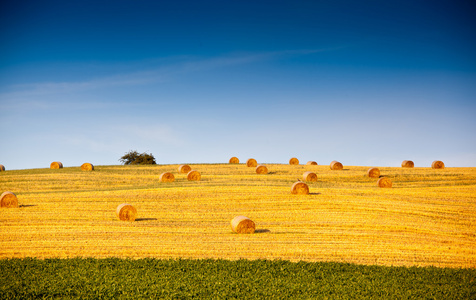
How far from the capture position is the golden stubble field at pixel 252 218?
52.6ft

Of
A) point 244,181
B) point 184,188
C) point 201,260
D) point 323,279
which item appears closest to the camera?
point 323,279

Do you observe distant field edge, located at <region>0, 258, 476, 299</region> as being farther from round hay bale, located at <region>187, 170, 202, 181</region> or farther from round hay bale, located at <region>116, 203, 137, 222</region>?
round hay bale, located at <region>187, 170, 202, 181</region>

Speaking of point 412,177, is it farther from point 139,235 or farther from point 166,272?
point 166,272

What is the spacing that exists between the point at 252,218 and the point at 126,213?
6.79m

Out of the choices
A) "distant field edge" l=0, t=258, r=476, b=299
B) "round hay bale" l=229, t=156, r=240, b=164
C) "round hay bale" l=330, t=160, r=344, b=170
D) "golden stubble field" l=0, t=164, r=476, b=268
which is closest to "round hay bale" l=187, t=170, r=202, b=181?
"golden stubble field" l=0, t=164, r=476, b=268

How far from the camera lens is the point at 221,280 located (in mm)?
12125

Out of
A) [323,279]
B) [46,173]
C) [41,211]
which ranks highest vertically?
[46,173]

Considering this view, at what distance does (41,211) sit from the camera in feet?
77.9

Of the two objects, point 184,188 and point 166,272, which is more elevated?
point 184,188

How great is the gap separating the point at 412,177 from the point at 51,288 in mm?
32436

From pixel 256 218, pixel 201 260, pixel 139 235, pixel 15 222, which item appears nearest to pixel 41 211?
pixel 15 222

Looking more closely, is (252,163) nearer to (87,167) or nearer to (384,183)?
(384,183)

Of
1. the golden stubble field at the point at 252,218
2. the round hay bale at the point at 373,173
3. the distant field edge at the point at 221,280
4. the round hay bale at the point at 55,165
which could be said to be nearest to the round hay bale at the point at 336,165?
the golden stubble field at the point at 252,218

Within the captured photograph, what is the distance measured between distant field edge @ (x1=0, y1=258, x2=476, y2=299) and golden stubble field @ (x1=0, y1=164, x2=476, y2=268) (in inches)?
52.1
